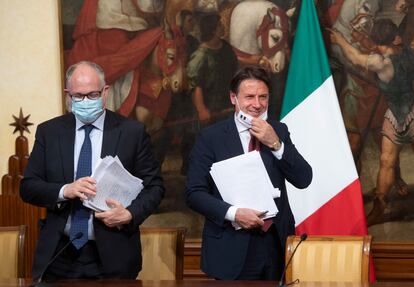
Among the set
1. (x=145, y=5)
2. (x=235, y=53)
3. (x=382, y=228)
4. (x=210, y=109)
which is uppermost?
(x=145, y=5)

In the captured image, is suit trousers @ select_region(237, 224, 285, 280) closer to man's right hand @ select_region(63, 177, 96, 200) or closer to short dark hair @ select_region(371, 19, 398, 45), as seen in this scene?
man's right hand @ select_region(63, 177, 96, 200)

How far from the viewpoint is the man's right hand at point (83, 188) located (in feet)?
12.1

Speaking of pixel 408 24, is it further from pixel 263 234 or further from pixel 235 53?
pixel 263 234

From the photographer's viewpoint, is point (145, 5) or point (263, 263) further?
point (145, 5)

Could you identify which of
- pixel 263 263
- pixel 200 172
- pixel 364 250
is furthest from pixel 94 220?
pixel 364 250

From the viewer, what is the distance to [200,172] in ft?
13.1

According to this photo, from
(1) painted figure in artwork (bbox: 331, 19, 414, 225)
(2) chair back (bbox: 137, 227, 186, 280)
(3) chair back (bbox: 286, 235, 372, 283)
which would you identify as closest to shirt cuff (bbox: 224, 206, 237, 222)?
(3) chair back (bbox: 286, 235, 372, 283)

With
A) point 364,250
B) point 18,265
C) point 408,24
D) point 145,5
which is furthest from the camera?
point 145,5

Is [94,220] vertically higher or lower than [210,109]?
lower

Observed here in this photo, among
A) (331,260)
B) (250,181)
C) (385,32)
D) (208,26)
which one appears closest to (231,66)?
(208,26)

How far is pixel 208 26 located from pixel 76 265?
7.77 ft

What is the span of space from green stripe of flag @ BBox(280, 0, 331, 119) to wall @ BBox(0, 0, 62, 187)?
173cm

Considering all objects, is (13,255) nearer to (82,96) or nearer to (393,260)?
(82,96)

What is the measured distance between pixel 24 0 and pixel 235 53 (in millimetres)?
1657
